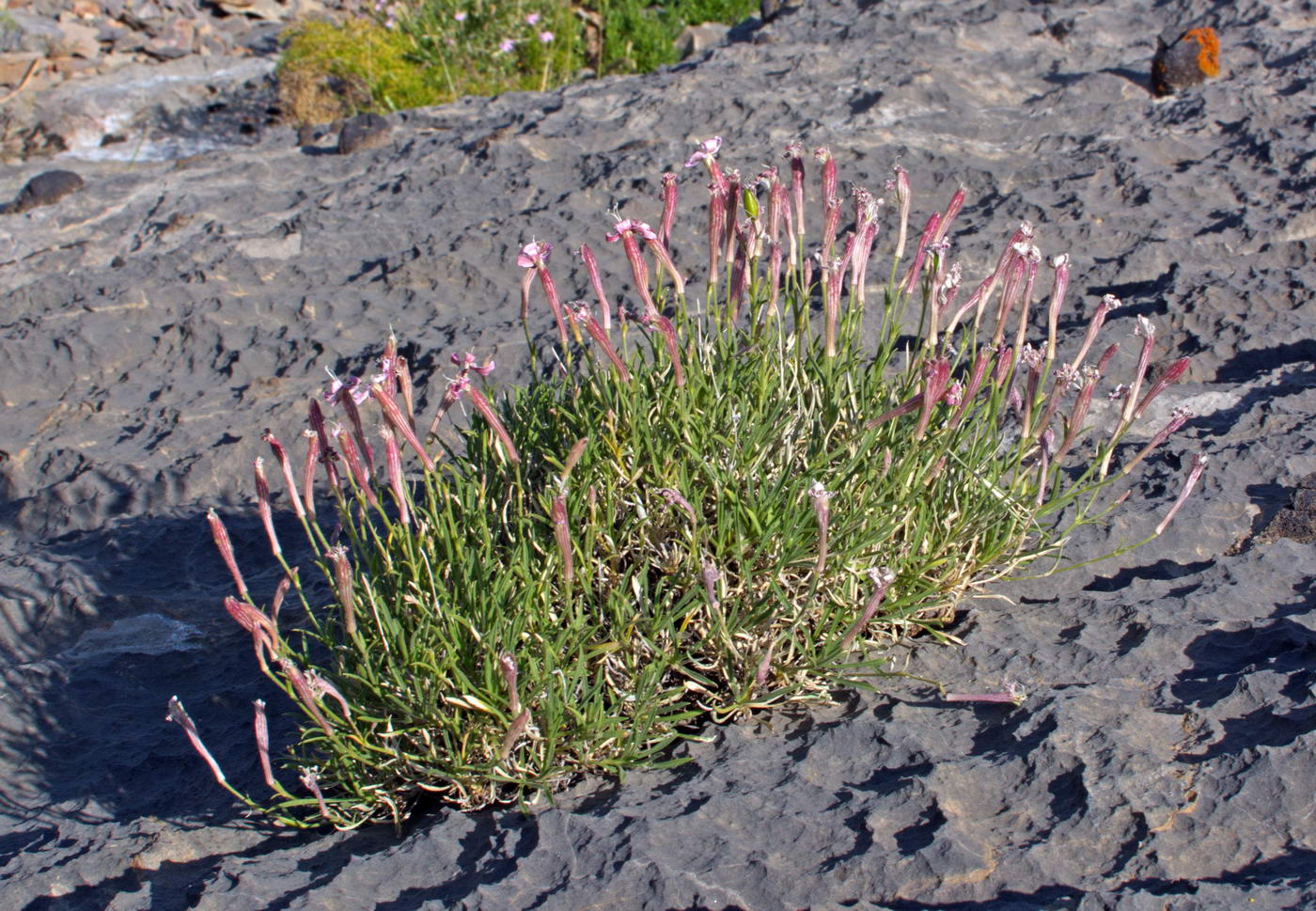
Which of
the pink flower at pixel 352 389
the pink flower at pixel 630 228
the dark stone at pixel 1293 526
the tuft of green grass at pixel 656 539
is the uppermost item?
the pink flower at pixel 630 228

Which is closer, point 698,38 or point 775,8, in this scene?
point 775,8

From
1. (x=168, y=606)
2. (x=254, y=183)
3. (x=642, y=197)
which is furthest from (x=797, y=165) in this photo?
(x=254, y=183)

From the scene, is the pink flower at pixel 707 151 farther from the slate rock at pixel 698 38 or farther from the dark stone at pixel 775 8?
the slate rock at pixel 698 38

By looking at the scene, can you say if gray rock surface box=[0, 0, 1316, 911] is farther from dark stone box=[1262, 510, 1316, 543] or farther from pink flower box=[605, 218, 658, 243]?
pink flower box=[605, 218, 658, 243]

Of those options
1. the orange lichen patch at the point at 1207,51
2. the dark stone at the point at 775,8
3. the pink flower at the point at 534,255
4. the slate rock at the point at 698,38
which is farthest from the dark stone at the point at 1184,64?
the slate rock at the point at 698,38

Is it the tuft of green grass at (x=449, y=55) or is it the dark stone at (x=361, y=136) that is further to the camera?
the tuft of green grass at (x=449, y=55)

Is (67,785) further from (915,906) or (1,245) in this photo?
(1,245)

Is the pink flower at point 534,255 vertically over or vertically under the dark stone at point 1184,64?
under

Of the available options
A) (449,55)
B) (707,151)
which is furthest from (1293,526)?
(449,55)

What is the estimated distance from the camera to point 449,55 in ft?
30.2

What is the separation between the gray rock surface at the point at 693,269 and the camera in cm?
187

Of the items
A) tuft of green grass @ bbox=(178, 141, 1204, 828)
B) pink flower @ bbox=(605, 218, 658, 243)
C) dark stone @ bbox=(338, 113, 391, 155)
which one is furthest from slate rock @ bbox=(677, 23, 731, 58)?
pink flower @ bbox=(605, 218, 658, 243)

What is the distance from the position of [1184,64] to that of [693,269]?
8.74 ft

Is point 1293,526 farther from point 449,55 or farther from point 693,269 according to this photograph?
point 449,55
